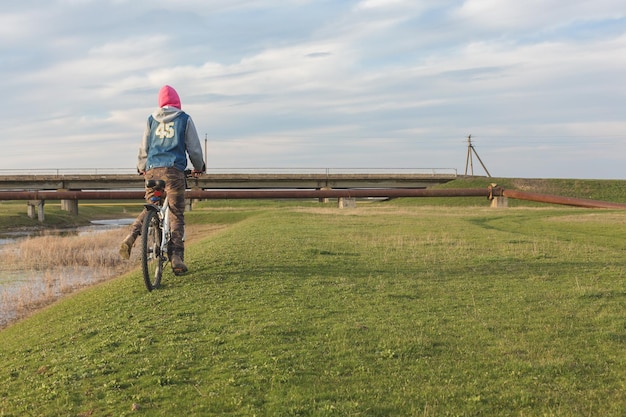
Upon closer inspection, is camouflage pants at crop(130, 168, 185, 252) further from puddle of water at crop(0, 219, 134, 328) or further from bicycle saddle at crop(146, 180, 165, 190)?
puddle of water at crop(0, 219, 134, 328)

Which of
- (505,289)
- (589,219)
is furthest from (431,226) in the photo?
(505,289)

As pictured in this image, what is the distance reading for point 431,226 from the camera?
19.8m

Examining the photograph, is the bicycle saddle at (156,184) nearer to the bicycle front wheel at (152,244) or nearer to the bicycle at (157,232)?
the bicycle at (157,232)

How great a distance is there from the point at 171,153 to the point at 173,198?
0.65m

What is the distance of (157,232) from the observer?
8516 millimetres

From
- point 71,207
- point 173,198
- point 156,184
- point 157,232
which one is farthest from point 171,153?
point 71,207

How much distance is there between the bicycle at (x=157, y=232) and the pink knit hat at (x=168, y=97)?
1167 mm

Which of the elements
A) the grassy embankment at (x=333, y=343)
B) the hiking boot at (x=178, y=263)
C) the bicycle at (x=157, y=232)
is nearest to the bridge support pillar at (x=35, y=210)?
the grassy embankment at (x=333, y=343)

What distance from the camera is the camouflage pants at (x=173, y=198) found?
8.56 m

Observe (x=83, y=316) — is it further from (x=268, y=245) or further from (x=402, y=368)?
(x=268, y=245)

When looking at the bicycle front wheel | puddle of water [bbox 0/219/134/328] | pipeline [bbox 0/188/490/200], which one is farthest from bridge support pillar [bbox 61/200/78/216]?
the bicycle front wheel

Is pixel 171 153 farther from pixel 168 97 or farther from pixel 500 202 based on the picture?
pixel 500 202

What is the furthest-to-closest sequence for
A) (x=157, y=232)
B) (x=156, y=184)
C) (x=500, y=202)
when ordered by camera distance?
(x=500, y=202)
(x=157, y=232)
(x=156, y=184)

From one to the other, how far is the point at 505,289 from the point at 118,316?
5.07 meters
